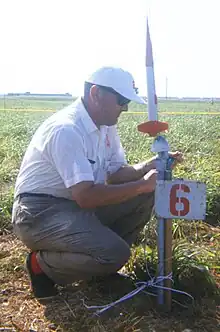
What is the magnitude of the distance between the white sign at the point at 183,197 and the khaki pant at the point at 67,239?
432mm

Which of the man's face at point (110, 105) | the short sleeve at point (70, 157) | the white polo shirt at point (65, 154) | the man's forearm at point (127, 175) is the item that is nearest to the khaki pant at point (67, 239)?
the white polo shirt at point (65, 154)

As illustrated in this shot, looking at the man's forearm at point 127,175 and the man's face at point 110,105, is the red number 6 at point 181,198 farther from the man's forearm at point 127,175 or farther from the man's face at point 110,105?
the man's forearm at point 127,175

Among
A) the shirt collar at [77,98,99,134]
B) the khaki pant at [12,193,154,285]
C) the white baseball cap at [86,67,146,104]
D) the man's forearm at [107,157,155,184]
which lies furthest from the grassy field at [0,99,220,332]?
the white baseball cap at [86,67,146,104]

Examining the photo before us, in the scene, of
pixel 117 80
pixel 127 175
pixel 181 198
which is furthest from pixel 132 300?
pixel 117 80

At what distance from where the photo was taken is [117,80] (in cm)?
261

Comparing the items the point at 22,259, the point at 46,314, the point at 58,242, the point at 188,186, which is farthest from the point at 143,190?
the point at 22,259

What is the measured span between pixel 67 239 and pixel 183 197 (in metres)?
0.66

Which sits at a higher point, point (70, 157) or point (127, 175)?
point (70, 157)

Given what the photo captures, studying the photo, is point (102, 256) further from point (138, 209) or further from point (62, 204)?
point (138, 209)

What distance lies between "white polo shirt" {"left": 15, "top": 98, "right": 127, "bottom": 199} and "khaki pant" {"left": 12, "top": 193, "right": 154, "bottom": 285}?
0.09 meters

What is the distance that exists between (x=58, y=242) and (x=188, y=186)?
756mm

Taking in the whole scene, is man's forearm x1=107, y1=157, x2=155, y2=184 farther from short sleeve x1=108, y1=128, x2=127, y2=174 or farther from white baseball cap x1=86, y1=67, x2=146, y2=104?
white baseball cap x1=86, y1=67, x2=146, y2=104

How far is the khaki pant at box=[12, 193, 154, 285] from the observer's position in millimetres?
2611

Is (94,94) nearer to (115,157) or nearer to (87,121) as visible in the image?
(87,121)
